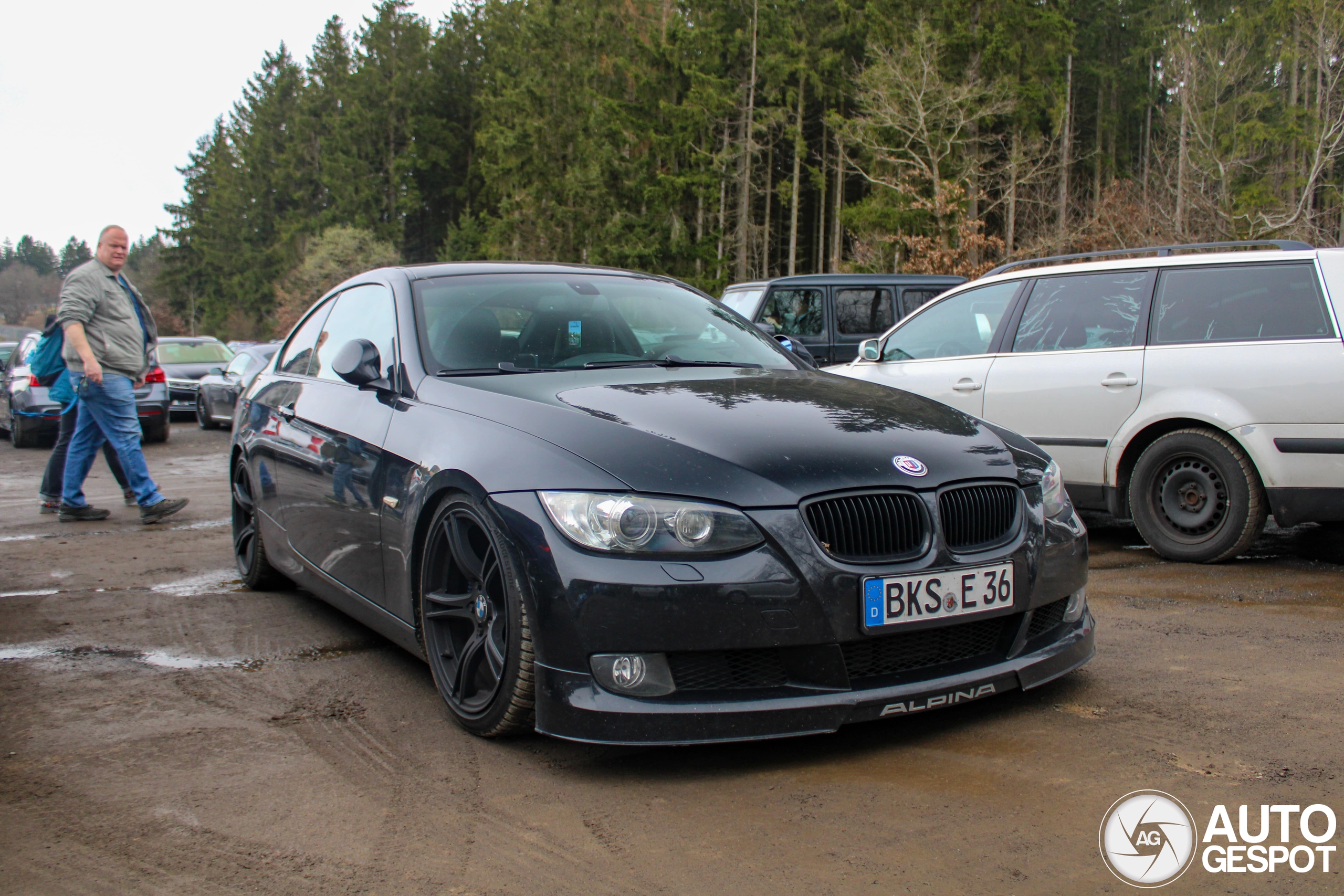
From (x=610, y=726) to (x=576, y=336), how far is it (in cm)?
184

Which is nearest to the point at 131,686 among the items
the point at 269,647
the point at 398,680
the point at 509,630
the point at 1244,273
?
the point at 269,647

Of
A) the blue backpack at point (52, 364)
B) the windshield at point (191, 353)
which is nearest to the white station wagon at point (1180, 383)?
the blue backpack at point (52, 364)

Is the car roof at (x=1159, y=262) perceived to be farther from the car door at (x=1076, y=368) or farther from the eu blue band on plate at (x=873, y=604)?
the eu blue band on plate at (x=873, y=604)

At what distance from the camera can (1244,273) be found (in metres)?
5.69

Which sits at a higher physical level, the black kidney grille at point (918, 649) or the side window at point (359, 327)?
the side window at point (359, 327)

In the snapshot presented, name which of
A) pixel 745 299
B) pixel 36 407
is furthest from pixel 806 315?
pixel 36 407

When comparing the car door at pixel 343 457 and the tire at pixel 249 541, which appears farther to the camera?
the tire at pixel 249 541

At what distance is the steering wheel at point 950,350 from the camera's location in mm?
7113

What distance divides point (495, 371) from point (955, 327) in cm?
412

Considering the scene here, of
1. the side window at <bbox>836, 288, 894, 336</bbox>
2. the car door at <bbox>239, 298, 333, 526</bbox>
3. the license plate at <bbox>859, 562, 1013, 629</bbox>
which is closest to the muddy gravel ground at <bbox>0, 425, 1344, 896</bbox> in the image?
the license plate at <bbox>859, 562, 1013, 629</bbox>

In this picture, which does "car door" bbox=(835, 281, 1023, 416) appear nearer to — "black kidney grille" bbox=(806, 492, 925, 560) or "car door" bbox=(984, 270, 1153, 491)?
"car door" bbox=(984, 270, 1153, 491)

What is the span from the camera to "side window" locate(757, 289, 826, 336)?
522 inches

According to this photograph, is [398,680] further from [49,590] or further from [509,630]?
[49,590]

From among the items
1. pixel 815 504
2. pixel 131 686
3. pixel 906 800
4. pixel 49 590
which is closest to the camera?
pixel 906 800
